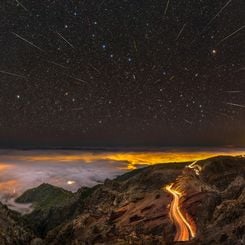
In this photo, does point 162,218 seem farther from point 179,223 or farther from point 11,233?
point 11,233

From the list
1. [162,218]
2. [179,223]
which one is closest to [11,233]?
[162,218]

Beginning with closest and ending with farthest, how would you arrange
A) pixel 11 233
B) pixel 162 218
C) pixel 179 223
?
1. pixel 179 223
2. pixel 162 218
3. pixel 11 233

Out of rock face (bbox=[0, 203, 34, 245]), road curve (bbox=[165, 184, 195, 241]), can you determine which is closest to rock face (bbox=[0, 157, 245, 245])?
rock face (bbox=[0, 203, 34, 245])

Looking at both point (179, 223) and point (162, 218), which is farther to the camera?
point (162, 218)

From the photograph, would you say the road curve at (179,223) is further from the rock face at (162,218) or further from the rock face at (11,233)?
the rock face at (11,233)

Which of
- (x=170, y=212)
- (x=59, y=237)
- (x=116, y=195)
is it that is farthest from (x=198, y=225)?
(x=116, y=195)

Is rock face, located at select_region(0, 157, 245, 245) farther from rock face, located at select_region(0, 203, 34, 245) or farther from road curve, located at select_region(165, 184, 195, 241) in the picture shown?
road curve, located at select_region(165, 184, 195, 241)

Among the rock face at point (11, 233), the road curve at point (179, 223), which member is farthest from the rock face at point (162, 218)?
the road curve at point (179, 223)

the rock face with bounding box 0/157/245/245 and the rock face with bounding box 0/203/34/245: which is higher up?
the rock face with bounding box 0/157/245/245
